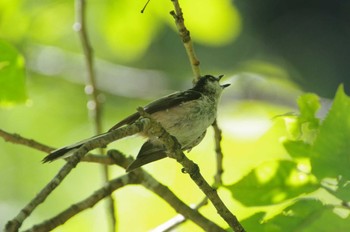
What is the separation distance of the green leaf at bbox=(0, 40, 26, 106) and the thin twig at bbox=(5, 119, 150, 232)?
0.67 metres

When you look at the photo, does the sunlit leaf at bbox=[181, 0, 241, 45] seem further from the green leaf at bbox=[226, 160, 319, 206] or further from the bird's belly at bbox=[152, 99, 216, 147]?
the green leaf at bbox=[226, 160, 319, 206]

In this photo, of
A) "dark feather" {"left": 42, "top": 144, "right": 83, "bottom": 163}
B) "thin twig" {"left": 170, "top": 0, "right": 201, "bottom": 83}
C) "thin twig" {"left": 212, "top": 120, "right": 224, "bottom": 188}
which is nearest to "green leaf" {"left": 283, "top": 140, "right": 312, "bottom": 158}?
"thin twig" {"left": 170, "top": 0, "right": 201, "bottom": 83}

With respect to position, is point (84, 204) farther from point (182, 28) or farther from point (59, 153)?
point (182, 28)

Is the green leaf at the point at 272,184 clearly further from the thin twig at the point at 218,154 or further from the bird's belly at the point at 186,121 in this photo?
the thin twig at the point at 218,154

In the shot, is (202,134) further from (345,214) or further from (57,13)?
(57,13)

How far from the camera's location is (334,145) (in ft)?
8.08

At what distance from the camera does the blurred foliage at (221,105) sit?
2590 mm

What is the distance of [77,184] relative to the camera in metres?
8.56

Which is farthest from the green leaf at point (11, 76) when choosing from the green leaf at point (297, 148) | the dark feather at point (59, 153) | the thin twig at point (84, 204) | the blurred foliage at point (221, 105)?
the green leaf at point (297, 148)

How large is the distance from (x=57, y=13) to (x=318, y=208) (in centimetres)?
517

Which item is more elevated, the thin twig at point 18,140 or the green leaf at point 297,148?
the thin twig at point 18,140

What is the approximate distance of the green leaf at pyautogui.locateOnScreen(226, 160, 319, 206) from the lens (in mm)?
2604

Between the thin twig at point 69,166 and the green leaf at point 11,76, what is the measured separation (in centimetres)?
67

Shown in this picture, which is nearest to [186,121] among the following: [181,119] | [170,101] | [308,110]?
[181,119]
